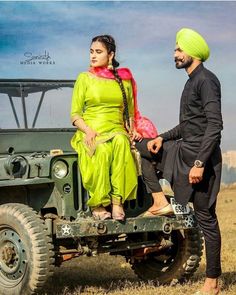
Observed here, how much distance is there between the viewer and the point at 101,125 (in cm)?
732

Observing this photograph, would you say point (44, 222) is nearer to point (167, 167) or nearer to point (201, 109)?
point (167, 167)

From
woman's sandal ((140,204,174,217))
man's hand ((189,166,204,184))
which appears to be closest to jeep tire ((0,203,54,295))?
woman's sandal ((140,204,174,217))

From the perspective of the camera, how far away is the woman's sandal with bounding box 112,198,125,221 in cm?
718

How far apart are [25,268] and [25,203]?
2.50 ft

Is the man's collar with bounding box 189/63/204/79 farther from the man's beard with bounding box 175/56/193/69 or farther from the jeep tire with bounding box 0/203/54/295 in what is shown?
the jeep tire with bounding box 0/203/54/295

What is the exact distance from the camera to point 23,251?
23.4 feet

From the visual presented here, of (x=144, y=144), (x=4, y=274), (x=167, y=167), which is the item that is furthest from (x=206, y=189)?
(x=4, y=274)

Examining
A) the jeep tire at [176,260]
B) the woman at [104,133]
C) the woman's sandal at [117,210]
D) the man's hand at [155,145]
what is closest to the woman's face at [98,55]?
the woman at [104,133]

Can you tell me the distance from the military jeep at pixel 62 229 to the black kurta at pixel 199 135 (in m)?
0.84

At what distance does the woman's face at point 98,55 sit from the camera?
24.2 ft

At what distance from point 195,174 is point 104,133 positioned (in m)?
1.21

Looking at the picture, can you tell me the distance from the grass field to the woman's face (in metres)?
2.07

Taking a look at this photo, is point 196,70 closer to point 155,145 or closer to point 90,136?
point 155,145

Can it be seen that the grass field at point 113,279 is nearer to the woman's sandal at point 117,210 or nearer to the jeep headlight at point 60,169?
the woman's sandal at point 117,210
